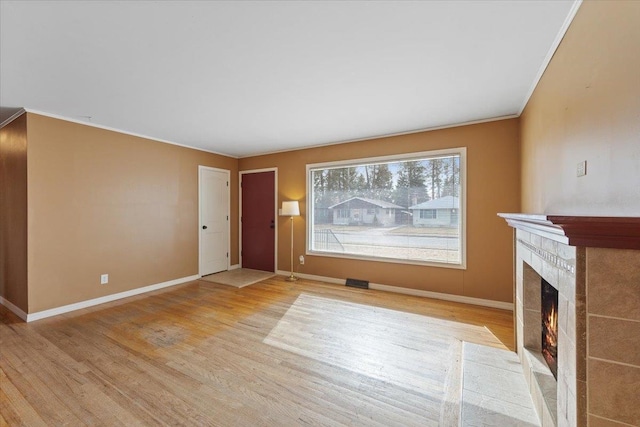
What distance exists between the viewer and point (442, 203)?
3.81 m

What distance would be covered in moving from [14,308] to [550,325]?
5658mm

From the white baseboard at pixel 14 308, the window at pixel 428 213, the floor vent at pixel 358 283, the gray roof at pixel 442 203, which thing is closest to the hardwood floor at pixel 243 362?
the white baseboard at pixel 14 308

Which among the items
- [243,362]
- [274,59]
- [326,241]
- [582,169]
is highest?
[274,59]

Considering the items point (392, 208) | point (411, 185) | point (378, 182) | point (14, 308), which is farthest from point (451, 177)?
point (14, 308)

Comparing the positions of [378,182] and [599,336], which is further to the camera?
[378,182]

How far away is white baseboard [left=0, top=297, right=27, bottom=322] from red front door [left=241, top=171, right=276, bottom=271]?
323cm

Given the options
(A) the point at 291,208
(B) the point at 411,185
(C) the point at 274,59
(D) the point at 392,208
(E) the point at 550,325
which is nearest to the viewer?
(E) the point at 550,325

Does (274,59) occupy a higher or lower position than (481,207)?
higher

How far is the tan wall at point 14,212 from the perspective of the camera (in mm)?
3092

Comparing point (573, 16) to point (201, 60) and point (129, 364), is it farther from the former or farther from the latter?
point (129, 364)

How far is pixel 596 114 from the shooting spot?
1.38 meters

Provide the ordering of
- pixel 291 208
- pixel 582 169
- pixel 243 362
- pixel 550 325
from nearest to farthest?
pixel 582 169 < pixel 550 325 < pixel 243 362 < pixel 291 208

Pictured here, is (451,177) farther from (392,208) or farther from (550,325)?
(550,325)

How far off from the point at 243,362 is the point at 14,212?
357cm
